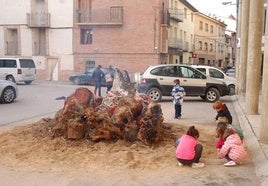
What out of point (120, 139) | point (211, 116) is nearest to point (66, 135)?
point (120, 139)

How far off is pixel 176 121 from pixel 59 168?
553 centimetres

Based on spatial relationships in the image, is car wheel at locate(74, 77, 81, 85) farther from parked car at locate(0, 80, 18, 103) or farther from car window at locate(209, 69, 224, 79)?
parked car at locate(0, 80, 18, 103)

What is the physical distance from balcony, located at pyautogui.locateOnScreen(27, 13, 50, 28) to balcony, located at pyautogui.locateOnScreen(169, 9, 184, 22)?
1211 centimetres

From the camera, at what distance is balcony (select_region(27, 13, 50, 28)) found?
117 ft

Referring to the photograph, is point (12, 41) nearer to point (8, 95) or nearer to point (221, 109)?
point (8, 95)

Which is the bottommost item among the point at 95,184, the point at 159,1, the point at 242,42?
the point at 95,184

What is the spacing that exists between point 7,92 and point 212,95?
337 inches

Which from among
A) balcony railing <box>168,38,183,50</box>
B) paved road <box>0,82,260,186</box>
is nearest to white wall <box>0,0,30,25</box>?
balcony railing <box>168,38,183,50</box>

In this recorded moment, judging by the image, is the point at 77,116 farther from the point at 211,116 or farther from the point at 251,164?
the point at 211,116

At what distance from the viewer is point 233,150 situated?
6711mm

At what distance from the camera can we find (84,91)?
9.17 meters

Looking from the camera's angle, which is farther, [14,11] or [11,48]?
[11,48]

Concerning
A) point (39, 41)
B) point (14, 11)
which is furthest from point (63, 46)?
point (14, 11)

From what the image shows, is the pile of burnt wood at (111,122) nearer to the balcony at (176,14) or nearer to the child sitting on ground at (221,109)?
the child sitting on ground at (221,109)
